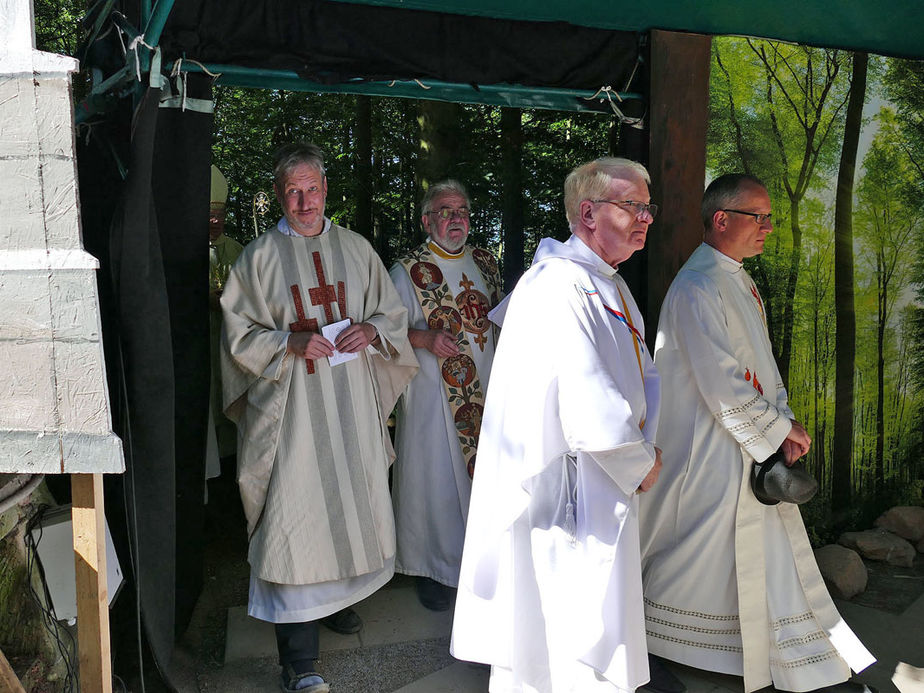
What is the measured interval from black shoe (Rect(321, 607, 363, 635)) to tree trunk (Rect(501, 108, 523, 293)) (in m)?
3.19

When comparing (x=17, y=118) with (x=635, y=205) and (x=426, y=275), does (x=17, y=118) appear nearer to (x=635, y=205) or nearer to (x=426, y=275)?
(x=635, y=205)

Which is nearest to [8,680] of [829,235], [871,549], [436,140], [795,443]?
[795,443]

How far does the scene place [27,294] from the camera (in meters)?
1.89

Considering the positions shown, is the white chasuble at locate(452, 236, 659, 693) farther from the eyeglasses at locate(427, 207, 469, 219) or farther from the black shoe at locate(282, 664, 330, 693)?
the eyeglasses at locate(427, 207, 469, 219)

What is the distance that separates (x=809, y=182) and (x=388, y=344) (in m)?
2.81

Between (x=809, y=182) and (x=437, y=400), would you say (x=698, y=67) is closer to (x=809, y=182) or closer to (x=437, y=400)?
(x=809, y=182)

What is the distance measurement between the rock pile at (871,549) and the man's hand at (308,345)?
2.77m

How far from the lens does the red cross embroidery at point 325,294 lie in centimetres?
345

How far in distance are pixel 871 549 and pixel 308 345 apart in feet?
11.0

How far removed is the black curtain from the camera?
2637 millimetres

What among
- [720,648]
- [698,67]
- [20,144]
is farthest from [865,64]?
[20,144]

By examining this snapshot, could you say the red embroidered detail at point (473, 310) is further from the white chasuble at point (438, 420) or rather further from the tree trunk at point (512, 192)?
the tree trunk at point (512, 192)

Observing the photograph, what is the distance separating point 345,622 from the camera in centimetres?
365

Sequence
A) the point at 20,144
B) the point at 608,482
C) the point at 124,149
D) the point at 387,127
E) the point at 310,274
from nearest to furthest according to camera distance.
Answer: the point at 20,144
the point at 608,482
the point at 124,149
the point at 310,274
the point at 387,127
